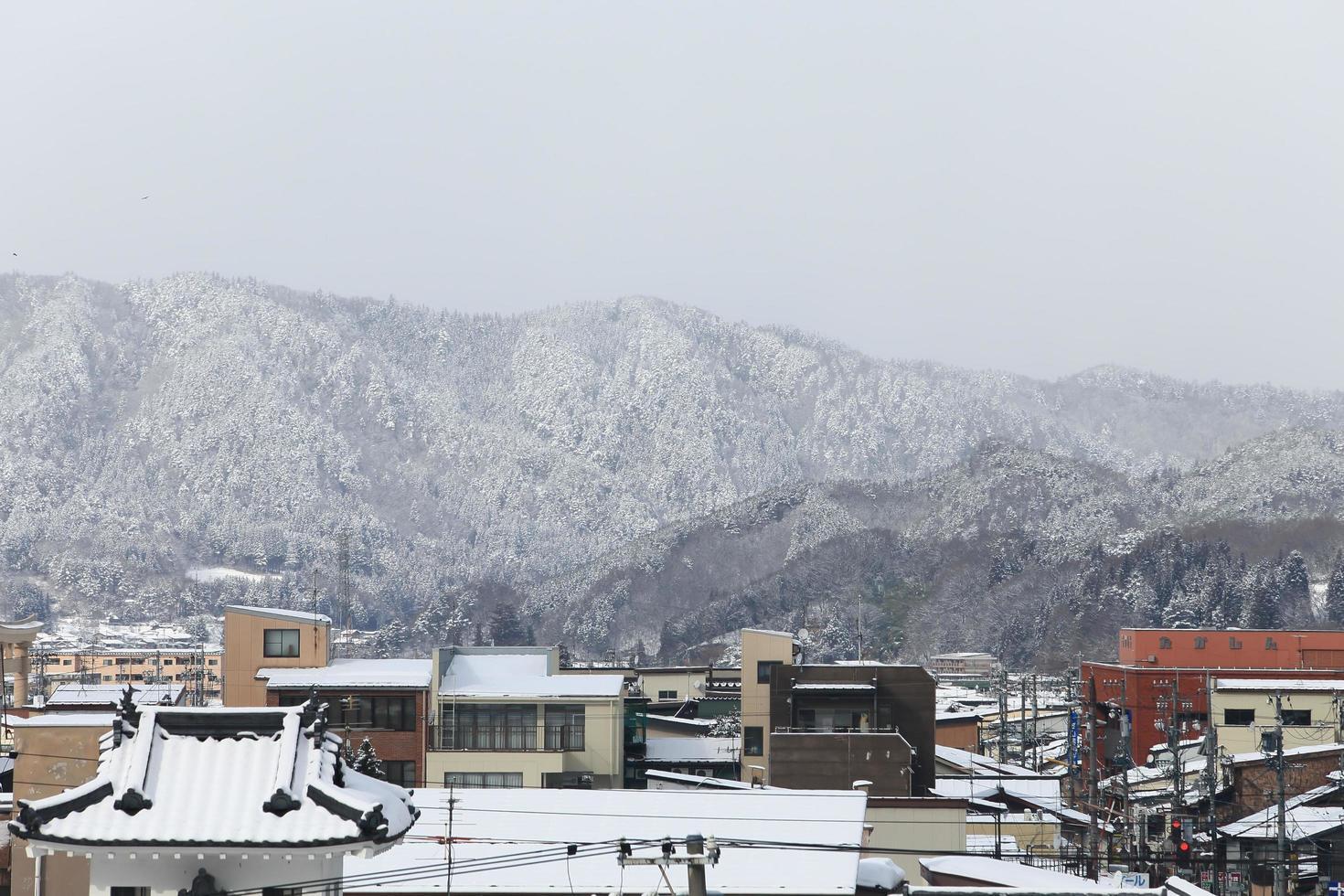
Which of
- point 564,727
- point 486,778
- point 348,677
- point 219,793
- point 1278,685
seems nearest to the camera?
point 219,793

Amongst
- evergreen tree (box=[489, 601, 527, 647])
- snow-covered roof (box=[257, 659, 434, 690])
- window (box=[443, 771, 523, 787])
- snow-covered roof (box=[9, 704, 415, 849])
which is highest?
snow-covered roof (box=[9, 704, 415, 849])

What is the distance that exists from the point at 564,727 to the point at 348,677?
7.09m

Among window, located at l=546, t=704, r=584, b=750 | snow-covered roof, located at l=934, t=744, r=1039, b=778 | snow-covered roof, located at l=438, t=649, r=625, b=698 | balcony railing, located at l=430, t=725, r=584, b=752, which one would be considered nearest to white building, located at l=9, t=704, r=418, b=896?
balcony railing, located at l=430, t=725, r=584, b=752

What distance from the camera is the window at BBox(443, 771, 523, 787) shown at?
5094 centimetres

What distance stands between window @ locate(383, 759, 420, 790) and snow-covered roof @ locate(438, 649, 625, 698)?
2.71 metres

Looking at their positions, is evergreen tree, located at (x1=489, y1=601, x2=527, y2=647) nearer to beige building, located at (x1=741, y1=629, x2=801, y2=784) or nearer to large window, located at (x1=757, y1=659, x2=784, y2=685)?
beige building, located at (x1=741, y1=629, x2=801, y2=784)

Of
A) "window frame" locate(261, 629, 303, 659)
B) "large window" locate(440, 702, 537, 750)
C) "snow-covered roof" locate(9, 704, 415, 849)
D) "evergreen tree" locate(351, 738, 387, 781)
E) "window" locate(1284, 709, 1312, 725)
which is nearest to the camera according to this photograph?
"snow-covered roof" locate(9, 704, 415, 849)

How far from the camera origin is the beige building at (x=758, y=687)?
199 feet

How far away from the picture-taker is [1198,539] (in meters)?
173

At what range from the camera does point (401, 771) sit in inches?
1991

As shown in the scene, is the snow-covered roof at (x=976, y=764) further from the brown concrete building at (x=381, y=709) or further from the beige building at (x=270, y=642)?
the beige building at (x=270, y=642)

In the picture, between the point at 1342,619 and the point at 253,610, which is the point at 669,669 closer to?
the point at 253,610

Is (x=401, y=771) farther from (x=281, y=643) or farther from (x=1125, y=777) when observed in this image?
(x=1125, y=777)

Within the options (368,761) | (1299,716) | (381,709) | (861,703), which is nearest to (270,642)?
(381,709)
